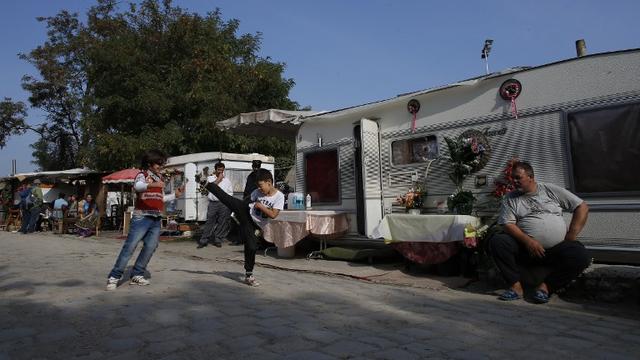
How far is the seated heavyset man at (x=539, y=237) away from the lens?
4.83m

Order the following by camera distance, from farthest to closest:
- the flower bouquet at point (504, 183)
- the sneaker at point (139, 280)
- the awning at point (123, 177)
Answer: the awning at point (123, 177)
the flower bouquet at point (504, 183)
the sneaker at point (139, 280)

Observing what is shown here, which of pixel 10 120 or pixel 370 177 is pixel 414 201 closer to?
pixel 370 177

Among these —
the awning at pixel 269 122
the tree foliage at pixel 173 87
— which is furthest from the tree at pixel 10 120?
the awning at pixel 269 122

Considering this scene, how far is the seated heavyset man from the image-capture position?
190 inches

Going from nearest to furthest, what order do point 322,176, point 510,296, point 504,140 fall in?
point 510,296, point 504,140, point 322,176

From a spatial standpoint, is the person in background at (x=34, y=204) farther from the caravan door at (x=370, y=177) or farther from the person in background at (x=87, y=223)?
the caravan door at (x=370, y=177)

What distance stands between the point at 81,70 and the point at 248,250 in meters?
24.1

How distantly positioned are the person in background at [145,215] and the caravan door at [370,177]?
327 centimetres

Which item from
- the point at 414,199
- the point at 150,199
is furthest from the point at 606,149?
the point at 150,199

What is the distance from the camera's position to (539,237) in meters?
4.93

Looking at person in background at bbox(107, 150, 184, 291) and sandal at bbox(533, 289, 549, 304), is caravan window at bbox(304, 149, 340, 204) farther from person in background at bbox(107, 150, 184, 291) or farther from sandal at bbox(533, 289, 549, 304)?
sandal at bbox(533, 289, 549, 304)

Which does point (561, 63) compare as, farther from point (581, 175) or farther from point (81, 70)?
point (81, 70)

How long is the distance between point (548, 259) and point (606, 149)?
164cm

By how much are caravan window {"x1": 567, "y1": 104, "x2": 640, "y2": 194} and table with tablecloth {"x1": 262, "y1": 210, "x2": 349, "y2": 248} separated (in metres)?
3.64
